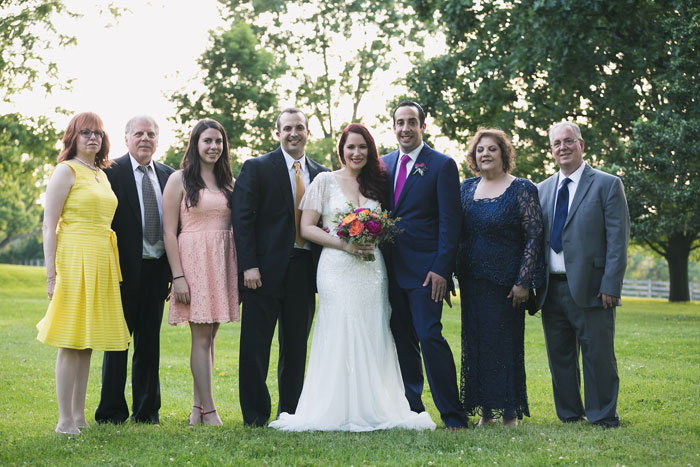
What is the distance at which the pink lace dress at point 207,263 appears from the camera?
669 centimetres

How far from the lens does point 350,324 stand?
6625 mm

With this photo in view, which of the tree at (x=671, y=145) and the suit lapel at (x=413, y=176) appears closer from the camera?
the suit lapel at (x=413, y=176)

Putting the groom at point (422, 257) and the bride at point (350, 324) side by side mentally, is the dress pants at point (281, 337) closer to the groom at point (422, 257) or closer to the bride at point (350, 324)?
the bride at point (350, 324)

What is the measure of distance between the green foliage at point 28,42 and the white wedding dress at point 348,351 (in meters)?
17.9

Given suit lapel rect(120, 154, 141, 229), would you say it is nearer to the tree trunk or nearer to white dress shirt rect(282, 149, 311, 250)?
white dress shirt rect(282, 149, 311, 250)

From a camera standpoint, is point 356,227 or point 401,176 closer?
point 356,227

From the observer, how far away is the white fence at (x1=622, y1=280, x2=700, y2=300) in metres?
44.6

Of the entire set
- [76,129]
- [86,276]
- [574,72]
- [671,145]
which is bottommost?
[86,276]

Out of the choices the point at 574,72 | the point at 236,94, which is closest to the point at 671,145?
the point at 574,72

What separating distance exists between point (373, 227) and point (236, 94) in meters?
19.4

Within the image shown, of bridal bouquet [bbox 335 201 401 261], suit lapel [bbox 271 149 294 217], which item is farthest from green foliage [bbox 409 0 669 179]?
bridal bouquet [bbox 335 201 401 261]

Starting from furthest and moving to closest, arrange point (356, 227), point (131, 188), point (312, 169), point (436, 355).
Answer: point (312, 169), point (131, 188), point (436, 355), point (356, 227)

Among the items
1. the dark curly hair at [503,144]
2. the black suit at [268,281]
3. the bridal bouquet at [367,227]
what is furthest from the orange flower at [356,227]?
the dark curly hair at [503,144]

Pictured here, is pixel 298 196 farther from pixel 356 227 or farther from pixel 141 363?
pixel 141 363
